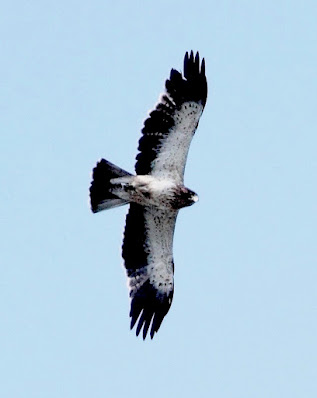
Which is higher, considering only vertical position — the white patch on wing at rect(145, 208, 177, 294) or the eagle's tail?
the eagle's tail

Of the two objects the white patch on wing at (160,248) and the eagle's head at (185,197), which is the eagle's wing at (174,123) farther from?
the white patch on wing at (160,248)

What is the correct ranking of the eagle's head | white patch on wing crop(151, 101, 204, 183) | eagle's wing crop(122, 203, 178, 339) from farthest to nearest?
eagle's wing crop(122, 203, 178, 339)
white patch on wing crop(151, 101, 204, 183)
the eagle's head

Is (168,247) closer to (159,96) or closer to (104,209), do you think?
(104,209)

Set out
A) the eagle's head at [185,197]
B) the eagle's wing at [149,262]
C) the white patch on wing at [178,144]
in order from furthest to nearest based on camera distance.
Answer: the eagle's wing at [149,262], the white patch on wing at [178,144], the eagle's head at [185,197]

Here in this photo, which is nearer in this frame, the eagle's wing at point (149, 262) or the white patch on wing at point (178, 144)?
Result: the white patch on wing at point (178, 144)

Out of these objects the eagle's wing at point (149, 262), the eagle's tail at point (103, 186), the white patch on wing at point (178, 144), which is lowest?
the eagle's wing at point (149, 262)

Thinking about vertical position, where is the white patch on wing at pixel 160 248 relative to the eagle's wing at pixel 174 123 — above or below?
below

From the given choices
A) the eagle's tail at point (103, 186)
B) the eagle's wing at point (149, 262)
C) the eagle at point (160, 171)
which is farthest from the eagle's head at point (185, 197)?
the eagle's tail at point (103, 186)

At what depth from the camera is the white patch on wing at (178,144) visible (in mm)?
18172

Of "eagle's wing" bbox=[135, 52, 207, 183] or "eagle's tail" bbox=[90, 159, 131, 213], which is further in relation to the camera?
"eagle's tail" bbox=[90, 159, 131, 213]

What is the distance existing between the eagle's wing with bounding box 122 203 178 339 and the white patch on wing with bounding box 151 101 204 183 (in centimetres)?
66

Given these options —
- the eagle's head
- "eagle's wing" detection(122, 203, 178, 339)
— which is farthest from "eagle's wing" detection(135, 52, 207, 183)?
"eagle's wing" detection(122, 203, 178, 339)

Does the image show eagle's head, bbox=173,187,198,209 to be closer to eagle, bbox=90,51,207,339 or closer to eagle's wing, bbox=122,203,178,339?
eagle, bbox=90,51,207,339

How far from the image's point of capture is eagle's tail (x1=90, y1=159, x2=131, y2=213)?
18.2m
